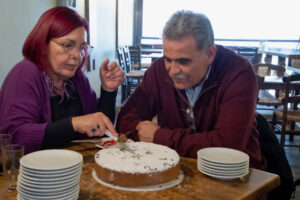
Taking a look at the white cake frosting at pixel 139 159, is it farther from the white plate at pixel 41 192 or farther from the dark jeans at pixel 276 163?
the dark jeans at pixel 276 163

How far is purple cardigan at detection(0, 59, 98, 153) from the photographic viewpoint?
53.1 inches

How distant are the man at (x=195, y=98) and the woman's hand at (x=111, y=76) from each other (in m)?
0.13

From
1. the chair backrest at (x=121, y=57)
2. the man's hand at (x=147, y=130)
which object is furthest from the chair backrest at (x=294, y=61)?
the man's hand at (x=147, y=130)

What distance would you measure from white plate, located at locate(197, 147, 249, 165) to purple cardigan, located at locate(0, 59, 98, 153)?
0.68m

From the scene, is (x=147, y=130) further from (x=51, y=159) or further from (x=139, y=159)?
(x=51, y=159)

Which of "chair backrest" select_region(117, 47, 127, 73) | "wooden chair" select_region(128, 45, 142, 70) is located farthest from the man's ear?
"wooden chair" select_region(128, 45, 142, 70)

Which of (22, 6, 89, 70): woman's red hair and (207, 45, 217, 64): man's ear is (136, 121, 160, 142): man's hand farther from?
(22, 6, 89, 70): woman's red hair

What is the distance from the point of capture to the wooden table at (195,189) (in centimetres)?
94

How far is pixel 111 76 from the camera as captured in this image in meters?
1.76

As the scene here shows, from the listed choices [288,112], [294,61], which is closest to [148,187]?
[288,112]

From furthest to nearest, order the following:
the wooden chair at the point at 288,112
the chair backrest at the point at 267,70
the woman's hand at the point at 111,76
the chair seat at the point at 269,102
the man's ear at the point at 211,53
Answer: the chair seat at the point at 269,102, the chair backrest at the point at 267,70, the wooden chair at the point at 288,112, the woman's hand at the point at 111,76, the man's ear at the point at 211,53

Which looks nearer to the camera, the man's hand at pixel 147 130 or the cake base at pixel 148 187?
the cake base at pixel 148 187

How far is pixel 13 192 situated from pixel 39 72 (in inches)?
28.8

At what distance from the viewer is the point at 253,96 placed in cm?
150
